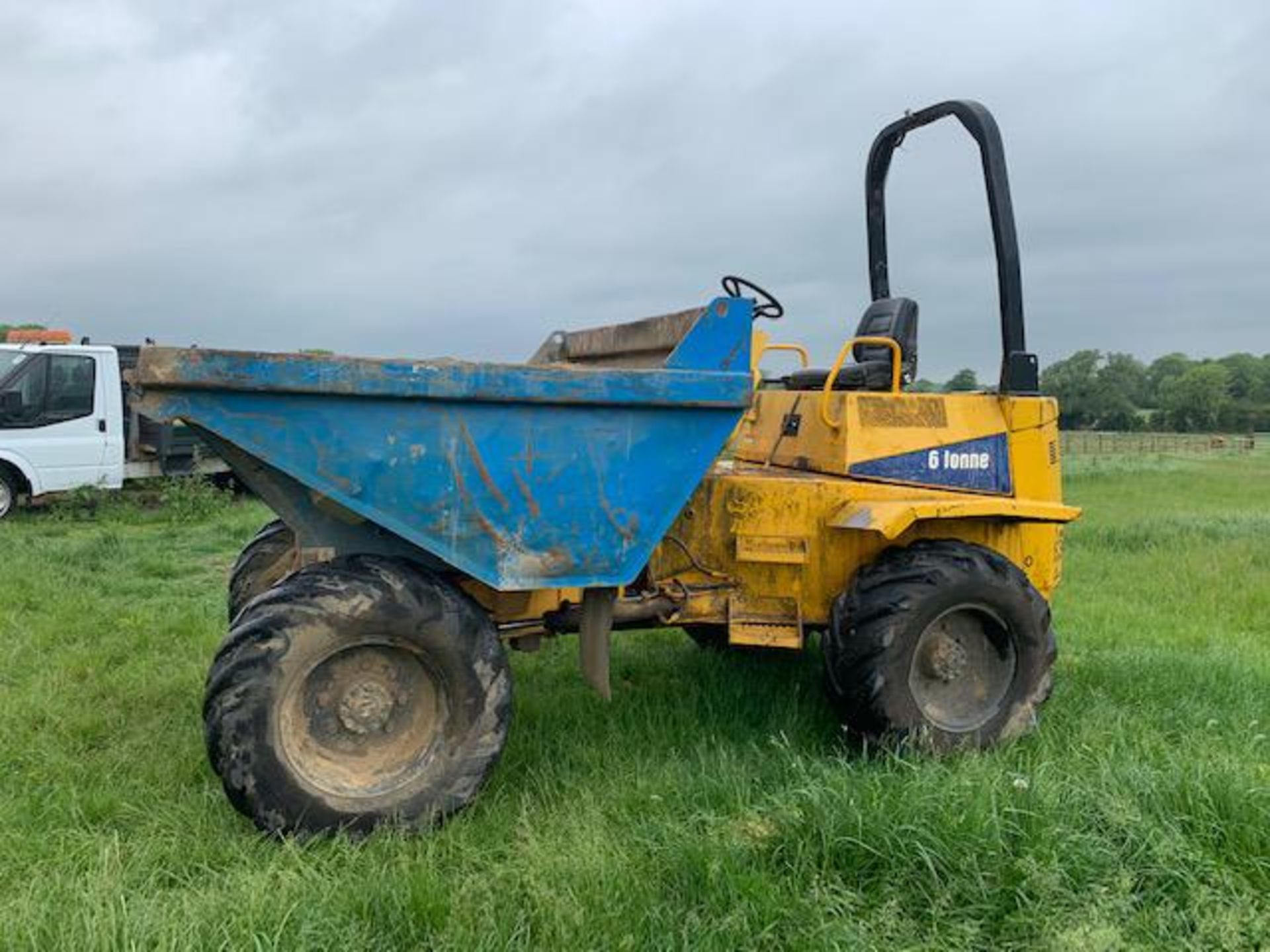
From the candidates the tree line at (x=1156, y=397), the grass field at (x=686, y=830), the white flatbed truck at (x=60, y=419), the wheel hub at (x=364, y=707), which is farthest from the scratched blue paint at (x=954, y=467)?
the tree line at (x=1156, y=397)

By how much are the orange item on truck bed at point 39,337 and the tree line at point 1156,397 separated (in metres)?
62.7

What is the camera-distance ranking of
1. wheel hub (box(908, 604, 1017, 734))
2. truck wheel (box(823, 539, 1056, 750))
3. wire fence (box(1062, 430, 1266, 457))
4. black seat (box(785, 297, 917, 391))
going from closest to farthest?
truck wheel (box(823, 539, 1056, 750)) → wheel hub (box(908, 604, 1017, 734)) → black seat (box(785, 297, 917, 391)) → wire fence (box(1062, 430, 1266, 457))

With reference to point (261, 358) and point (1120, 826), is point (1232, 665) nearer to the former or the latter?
point (1120, 826)

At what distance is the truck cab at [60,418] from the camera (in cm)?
1152

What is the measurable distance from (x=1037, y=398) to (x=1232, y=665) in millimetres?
1963

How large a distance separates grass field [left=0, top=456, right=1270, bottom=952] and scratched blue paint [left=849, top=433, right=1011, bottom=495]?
109cm

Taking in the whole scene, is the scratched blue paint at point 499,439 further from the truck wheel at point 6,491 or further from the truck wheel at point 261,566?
the truck wheel at point 6,491

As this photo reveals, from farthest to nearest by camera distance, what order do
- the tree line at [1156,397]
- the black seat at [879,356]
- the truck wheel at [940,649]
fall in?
the tree line at [1156,397]
the black seat at [879,356]
the truck wheel at [940,649]

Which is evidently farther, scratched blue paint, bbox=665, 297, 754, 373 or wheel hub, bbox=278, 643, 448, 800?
scratched blue paint, bbox=665, 297, 754, 373

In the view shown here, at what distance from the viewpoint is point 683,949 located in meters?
2.64

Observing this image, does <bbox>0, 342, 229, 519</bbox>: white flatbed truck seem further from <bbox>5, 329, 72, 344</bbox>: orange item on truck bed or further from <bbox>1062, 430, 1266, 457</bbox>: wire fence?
<bbox>1062, 430, 1266, 457</bbox>: wire fence

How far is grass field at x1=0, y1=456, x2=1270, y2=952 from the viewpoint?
2732 millimetres

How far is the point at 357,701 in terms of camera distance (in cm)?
348

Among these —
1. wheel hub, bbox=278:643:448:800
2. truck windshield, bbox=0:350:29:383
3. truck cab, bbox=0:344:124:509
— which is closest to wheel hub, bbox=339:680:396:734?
wheel hub, bbox=278:643:448:800
